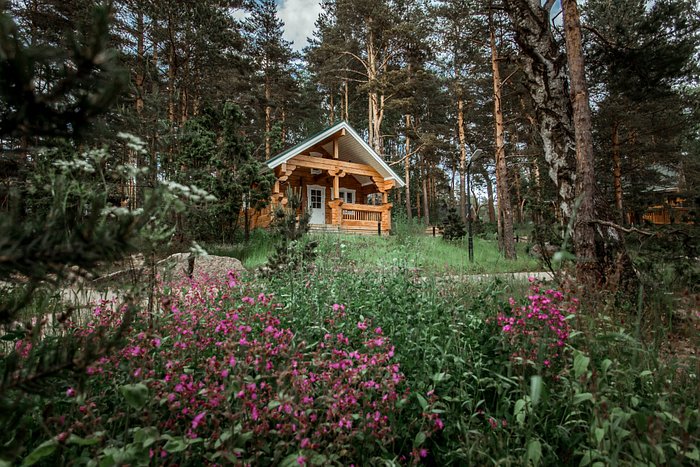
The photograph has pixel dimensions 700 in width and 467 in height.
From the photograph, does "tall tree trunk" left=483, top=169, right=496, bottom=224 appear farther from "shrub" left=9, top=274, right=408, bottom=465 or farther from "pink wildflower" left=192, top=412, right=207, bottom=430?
"pink wildflower" left=192, top=412, right=207, bottom=430

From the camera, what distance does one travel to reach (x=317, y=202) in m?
18.5

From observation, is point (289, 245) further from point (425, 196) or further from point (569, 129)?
point (425, 196)

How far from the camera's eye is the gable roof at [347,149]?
45.8 ft

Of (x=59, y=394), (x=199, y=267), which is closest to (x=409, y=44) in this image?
(x=199, y=267)

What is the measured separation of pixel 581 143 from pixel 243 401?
4168 millimetres

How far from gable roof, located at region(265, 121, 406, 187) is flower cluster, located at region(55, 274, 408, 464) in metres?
12.4

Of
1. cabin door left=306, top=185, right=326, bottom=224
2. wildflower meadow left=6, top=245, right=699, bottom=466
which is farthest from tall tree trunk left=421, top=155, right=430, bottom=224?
wildflower meadow left=6, top=245, right=699, bottom=466

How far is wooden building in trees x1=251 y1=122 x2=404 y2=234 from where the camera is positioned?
14.4m

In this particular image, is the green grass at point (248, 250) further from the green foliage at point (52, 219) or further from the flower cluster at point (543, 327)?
the green foliage at point (52, 219)

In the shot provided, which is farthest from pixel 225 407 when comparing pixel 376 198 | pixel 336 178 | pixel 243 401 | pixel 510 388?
pixel 376 198

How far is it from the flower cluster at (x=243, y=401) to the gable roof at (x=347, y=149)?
40.8ft

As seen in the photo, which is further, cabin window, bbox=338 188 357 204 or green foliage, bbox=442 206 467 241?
cabin window, bbox=338 188 357 204

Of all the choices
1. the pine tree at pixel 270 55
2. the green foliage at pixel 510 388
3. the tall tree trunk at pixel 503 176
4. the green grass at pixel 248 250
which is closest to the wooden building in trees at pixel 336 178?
the green grass at pixel 248 250

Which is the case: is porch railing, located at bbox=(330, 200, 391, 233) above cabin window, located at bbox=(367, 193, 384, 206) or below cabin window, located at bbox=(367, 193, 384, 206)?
below
